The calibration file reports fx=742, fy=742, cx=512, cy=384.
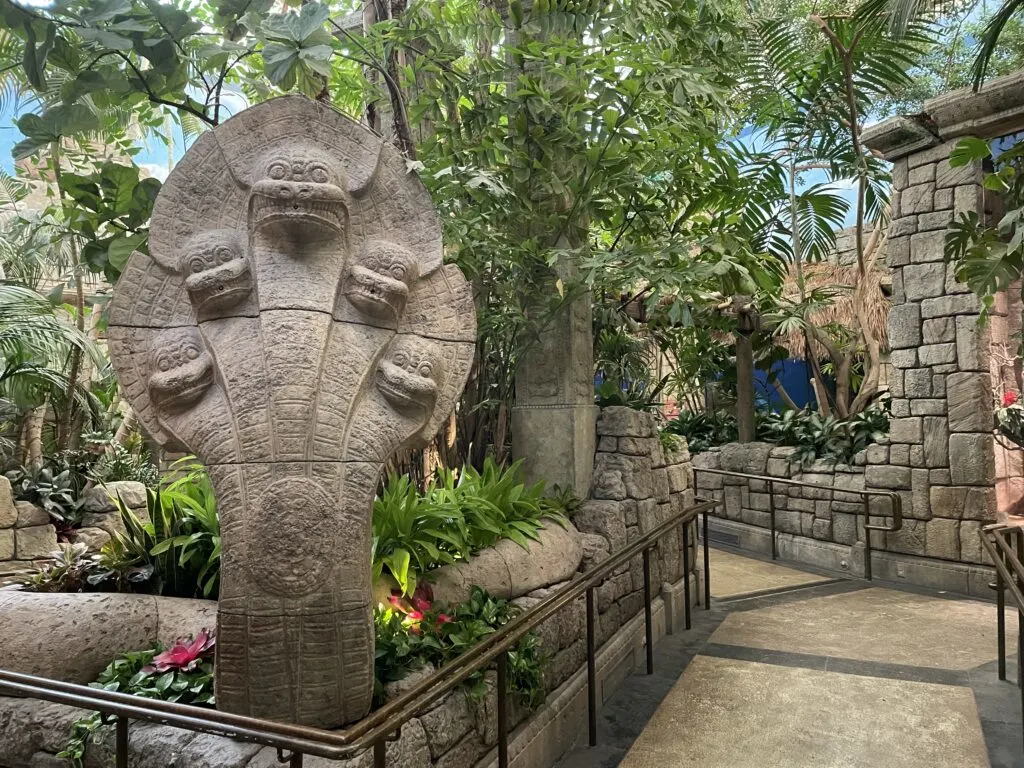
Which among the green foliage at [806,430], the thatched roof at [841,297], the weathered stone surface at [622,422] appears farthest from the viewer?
the thatched roof at [841,297]

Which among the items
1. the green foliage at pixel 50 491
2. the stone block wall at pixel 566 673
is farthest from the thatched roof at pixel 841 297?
the green foliage at pixel 50 491

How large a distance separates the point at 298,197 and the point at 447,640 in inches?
63.8

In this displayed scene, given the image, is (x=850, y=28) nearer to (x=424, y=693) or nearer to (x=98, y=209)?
(x=98, y=209)

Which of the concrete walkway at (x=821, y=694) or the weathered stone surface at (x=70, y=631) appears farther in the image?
the concrete walkway at (x=821, y=694)

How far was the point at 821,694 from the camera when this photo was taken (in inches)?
143

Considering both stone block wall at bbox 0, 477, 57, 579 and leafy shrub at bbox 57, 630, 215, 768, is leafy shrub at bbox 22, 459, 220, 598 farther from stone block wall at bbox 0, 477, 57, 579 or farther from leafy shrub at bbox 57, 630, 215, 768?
stone block wall at bbox 0, 477, 57, 579

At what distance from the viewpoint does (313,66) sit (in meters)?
2.22

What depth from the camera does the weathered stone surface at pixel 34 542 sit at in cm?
595

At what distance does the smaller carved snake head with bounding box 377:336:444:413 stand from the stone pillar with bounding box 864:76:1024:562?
17.0 ft

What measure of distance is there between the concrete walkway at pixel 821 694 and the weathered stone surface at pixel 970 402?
4.54 ft

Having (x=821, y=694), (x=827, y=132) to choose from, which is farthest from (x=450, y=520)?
(x=827, y=132)

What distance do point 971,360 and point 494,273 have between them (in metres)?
4.05

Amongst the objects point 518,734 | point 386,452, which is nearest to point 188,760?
point 386,452

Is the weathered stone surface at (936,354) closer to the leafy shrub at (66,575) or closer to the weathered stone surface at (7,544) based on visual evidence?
the leafy shrub at (66,575)
